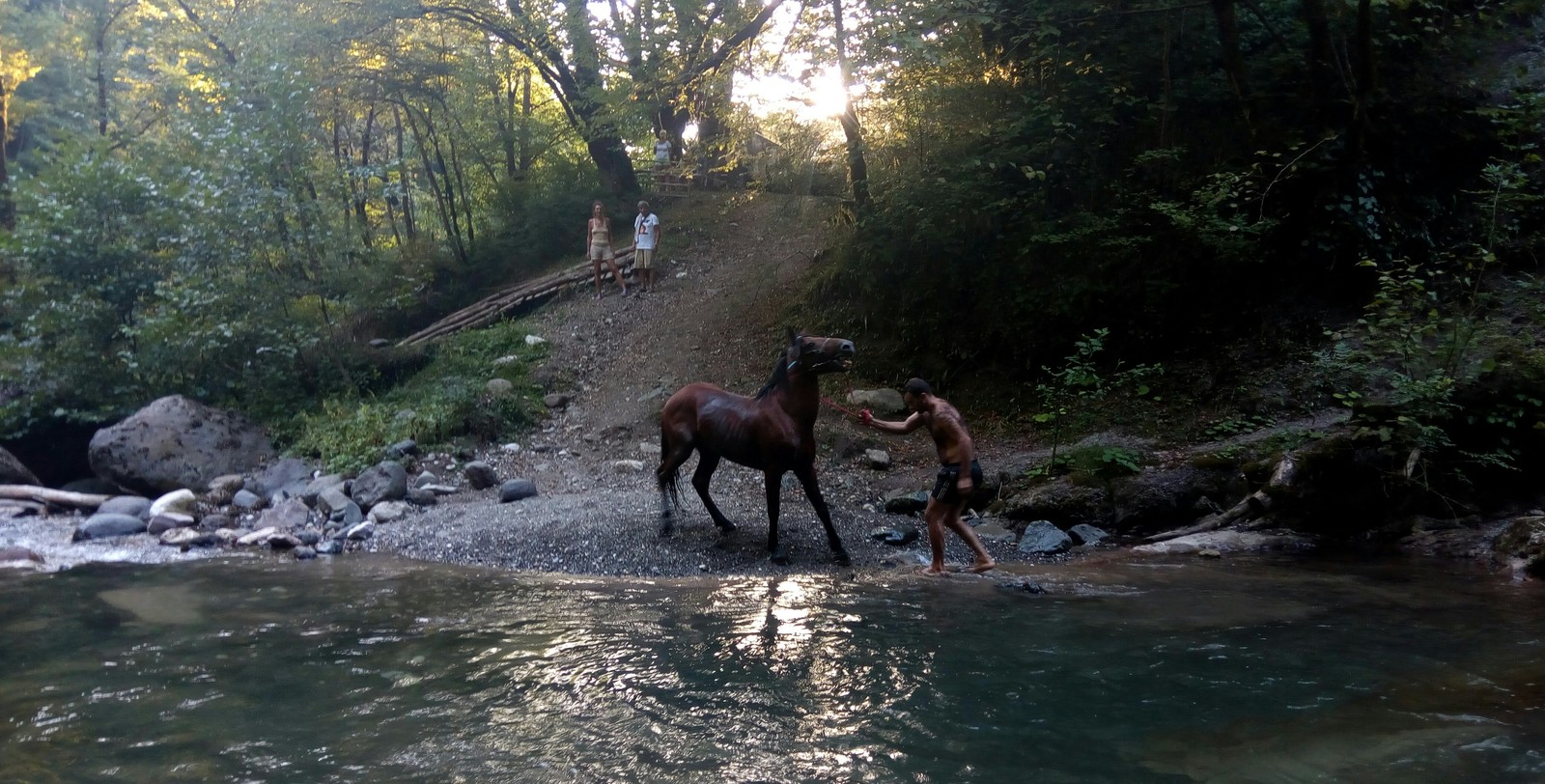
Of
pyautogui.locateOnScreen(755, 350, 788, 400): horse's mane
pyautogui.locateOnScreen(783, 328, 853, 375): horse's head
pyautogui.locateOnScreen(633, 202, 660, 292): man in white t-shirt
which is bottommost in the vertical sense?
pyautogui.locateOnScreen(755, 350, 788, 400): horse's mane

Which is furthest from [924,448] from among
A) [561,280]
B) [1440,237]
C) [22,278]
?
[22,278]

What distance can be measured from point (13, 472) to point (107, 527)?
16.3ft

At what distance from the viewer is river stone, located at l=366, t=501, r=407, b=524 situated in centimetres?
1155

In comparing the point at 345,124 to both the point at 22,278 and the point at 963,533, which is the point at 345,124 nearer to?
the point at 22,278

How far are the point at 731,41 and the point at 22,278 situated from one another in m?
13.0

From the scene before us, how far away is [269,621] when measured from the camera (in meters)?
7.45

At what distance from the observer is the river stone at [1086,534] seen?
9.81 m

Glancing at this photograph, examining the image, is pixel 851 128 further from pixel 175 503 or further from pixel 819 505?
pixel 175 503

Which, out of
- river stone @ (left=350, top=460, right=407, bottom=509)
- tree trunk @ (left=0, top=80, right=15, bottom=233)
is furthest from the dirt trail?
tree trunk @ (left=0, top=80, right=15, bottom=233)

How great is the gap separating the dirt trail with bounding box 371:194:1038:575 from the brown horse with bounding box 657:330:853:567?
57 centimetres

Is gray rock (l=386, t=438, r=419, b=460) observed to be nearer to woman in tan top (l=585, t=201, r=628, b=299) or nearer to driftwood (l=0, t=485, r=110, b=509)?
driftwood (l=0, t=485, r=110, b=509)

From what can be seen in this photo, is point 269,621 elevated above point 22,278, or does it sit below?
below

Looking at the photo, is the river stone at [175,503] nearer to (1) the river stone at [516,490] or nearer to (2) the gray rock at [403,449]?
(2) the gray rock at [403,449]

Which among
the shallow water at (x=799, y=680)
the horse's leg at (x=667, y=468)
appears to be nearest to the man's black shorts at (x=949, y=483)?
the shallow water at (x=799, y=680)
